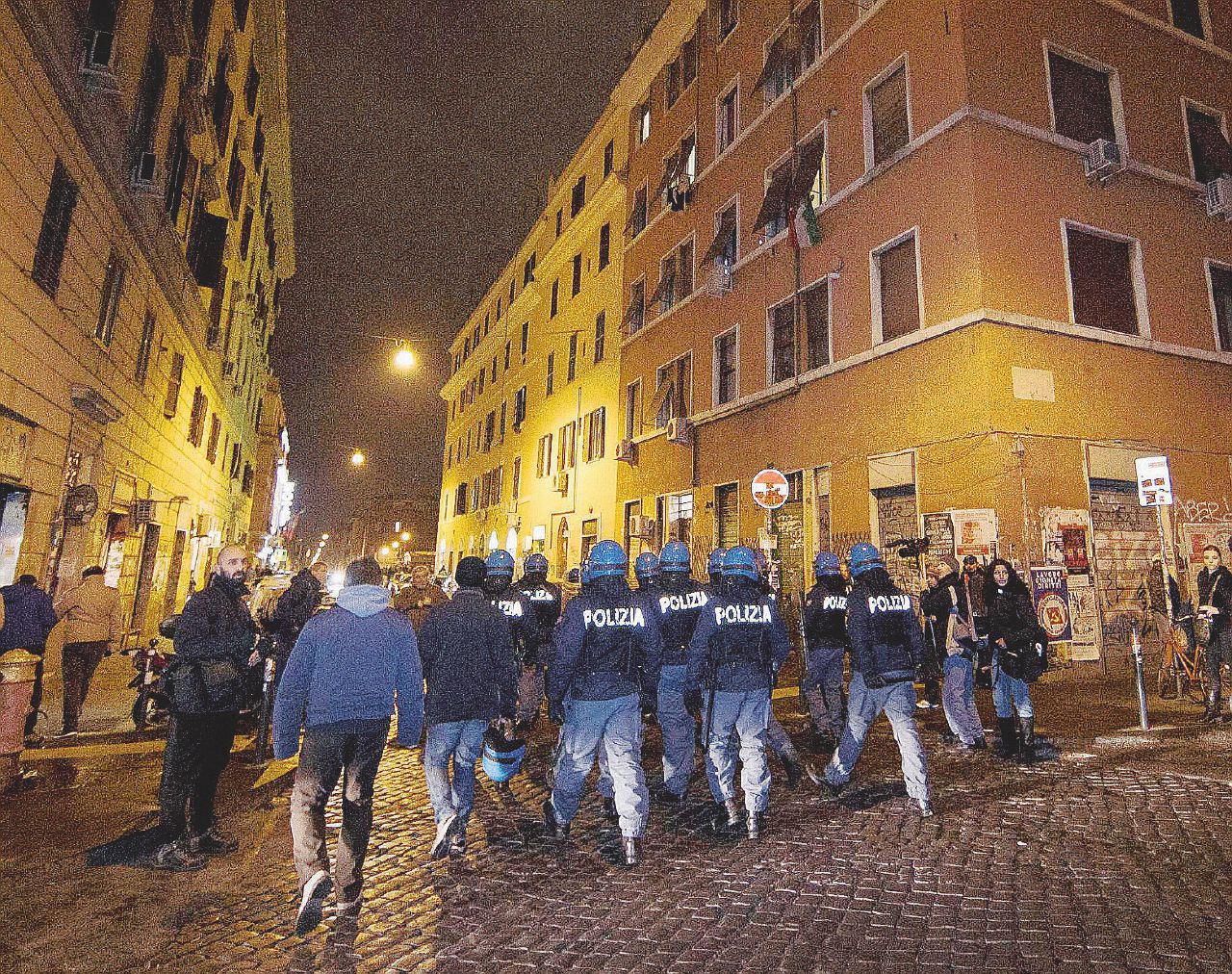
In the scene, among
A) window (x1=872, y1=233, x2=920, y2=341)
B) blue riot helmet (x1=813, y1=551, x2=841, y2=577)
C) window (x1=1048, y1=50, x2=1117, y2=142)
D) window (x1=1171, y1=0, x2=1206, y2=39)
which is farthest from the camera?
window (x1=1171, y1=0, x2=1206, y2=39)

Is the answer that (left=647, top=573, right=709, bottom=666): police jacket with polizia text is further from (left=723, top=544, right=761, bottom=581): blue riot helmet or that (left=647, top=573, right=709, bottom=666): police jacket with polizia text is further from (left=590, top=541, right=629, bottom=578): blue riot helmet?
(left=590, top=541, right=629, bottom=578): blue riot helmet

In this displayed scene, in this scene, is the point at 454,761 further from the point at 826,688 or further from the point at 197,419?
the point at 197,419

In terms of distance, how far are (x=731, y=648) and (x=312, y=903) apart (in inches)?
127

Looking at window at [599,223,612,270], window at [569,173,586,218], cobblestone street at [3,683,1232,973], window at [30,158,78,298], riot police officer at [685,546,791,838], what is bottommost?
cobblestone street at [3,683,1232,973]

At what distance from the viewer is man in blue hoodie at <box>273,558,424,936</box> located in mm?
3725

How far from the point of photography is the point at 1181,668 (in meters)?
10.1

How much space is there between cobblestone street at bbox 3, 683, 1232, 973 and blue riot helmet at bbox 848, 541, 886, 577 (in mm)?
2031

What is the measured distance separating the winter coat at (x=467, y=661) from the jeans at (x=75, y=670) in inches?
233

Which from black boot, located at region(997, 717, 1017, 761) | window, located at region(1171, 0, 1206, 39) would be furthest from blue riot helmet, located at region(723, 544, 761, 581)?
window, located at region(1171, 0, 1206, 39)

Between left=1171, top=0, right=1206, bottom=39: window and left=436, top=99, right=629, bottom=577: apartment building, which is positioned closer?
left=1171, top=0, right=1206, bottom=39: window

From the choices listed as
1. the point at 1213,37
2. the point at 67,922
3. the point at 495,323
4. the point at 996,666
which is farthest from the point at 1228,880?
the point at 495,323

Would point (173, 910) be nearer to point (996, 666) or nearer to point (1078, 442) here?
point (996, 666)

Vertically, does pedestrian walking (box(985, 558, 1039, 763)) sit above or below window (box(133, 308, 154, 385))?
below

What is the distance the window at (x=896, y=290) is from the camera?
1306cm
